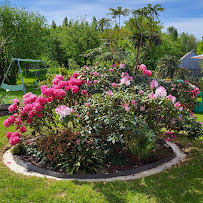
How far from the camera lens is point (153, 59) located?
78.5 ft

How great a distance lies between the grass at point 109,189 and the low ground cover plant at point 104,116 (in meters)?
0.45

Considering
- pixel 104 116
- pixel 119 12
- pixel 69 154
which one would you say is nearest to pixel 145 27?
pixel 119 12

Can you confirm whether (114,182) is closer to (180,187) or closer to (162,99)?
(180,187)

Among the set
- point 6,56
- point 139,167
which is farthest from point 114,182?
point 6,56

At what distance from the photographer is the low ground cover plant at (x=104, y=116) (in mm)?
3441

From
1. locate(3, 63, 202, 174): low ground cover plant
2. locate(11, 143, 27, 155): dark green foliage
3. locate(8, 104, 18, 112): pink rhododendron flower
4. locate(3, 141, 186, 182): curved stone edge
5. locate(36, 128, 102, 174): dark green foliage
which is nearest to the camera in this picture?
locate(3, 63, 202, 174): low ground cover plant

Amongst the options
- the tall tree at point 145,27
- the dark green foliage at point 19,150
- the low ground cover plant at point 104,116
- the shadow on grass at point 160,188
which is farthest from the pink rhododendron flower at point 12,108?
the tall tree at point 145,27

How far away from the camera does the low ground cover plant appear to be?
11.3 ft

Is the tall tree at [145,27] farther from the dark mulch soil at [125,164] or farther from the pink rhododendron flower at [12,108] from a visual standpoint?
the pink rhododendron flower at [12,108]

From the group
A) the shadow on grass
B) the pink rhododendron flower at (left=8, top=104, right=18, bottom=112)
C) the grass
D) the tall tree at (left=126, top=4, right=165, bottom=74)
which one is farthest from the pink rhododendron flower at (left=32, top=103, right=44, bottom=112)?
the tall tree at (left=126, top=4, right=165, bottom=74)

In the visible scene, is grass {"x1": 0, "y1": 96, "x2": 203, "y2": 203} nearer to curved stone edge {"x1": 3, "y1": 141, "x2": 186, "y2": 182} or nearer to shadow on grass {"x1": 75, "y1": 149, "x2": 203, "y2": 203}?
shadow on grass {"x1": 75, "y1": 149, "x2": 203, "y2": 203}

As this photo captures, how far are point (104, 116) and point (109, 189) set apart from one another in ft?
3.43

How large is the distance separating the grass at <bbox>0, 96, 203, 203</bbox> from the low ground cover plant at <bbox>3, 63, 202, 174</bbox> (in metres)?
0.45

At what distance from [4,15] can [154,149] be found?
1822 cm
